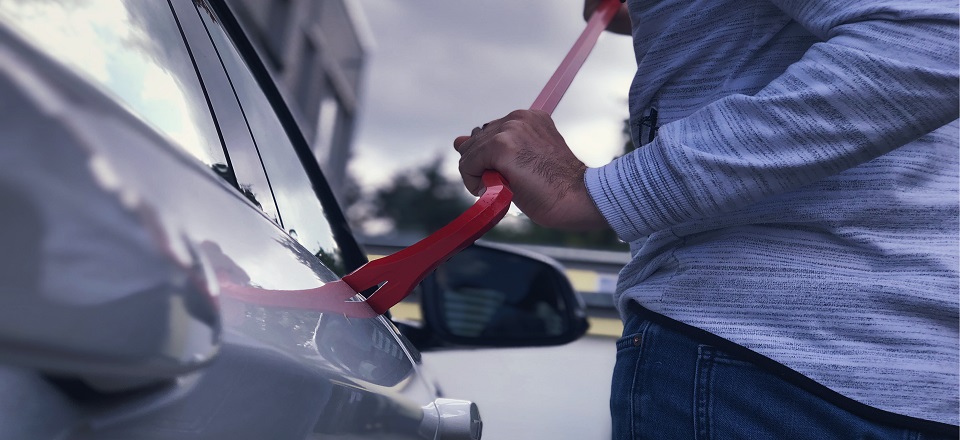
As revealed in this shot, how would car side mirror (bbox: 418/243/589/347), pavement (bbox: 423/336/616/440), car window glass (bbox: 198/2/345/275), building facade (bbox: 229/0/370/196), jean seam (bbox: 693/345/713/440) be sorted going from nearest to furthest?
jean seam (bbox: 693/345/713/440) < car window glass (bbox: 198/2/345/275) < pavement (bbox: 423/336/616/440) < car side mirror (bbox: 418/243/589/347) < building facade (bbox: 229/0/370/196)

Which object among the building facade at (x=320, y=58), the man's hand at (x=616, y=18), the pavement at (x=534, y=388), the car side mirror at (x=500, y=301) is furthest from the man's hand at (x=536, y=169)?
the building facade at (x=320, y=58)

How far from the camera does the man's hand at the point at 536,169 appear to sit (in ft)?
3.16

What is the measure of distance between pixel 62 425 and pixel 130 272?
0.12m

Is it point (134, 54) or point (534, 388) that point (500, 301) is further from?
point (134, 54)

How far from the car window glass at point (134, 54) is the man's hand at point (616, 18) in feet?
2.97

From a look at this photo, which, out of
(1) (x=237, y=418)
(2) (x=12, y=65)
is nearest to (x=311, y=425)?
(1) (x=237, y=418)

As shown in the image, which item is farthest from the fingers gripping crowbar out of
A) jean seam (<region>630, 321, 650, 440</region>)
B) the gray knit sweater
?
jean seam (<region>630, 321, 650, 440</region>)

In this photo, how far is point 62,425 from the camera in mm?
408

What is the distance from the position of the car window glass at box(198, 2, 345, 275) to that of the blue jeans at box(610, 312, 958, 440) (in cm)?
43

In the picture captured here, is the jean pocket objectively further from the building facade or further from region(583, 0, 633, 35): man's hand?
the building facade

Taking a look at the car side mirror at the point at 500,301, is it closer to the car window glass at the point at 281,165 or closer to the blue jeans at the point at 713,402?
the car window glass at the point at 281,165

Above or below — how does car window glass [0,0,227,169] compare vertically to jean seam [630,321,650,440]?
above

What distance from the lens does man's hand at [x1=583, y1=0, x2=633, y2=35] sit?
5.02ft

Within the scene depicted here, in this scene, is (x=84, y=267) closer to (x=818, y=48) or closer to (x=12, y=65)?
(x=12, y=65)
